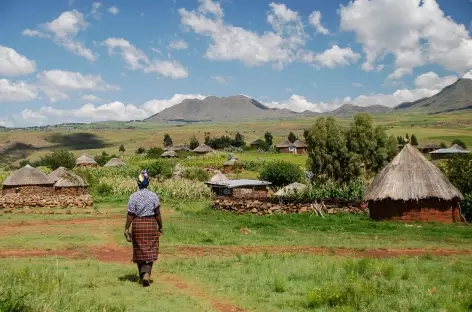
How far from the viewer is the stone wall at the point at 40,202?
3028 centimetres

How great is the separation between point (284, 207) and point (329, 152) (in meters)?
13.6

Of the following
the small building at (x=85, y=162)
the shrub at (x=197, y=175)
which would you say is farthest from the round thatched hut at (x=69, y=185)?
the small building at (x=85, y=162)

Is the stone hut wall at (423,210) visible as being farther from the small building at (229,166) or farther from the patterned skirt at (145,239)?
the small building at (229,166)

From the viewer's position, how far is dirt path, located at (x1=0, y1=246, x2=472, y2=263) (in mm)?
14195

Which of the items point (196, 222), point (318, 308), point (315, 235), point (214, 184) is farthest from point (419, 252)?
point (214, 184)

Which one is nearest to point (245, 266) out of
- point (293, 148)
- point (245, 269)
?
point (245, 269)

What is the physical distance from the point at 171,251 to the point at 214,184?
2979 centimetres

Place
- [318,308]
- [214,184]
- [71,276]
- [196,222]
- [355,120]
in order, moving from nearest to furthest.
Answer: [318,308] → [71,276] → [196,222] → [355,120] → [214,184]

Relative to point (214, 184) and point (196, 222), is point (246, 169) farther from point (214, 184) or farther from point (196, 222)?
point (196, 222)

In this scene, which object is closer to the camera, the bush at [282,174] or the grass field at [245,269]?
the grass field at [245,269]

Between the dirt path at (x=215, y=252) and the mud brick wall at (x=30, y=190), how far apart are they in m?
28.0

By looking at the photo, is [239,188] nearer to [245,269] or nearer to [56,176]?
[56,176]

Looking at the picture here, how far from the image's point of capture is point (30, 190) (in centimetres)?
4178

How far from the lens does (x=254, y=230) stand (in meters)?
21.2
